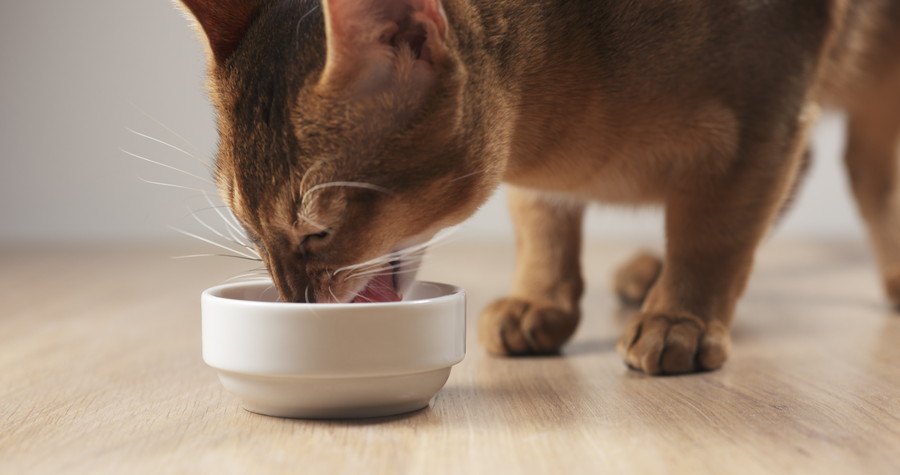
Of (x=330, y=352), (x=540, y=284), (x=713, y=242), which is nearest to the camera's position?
(x=330, y=352)

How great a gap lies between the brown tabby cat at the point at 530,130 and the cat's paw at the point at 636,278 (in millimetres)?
435

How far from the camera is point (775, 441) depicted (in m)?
1.12

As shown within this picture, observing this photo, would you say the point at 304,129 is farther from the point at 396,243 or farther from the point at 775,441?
the point at 775,441

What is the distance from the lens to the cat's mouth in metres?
1.30

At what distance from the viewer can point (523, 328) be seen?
1.66m

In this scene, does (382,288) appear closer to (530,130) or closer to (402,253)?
(402,253)

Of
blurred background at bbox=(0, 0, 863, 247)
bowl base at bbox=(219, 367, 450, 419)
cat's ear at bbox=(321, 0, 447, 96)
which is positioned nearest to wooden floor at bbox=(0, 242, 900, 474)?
bowl base at bbox=(219, 367, 450, 419)

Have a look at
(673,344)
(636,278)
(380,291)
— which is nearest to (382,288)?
(380,291)

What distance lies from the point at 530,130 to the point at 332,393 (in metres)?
0.47

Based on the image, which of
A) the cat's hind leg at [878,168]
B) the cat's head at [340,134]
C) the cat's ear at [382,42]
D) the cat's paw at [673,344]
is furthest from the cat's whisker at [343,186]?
the cat's hind leg at [878,168]

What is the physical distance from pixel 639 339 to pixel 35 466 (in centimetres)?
83

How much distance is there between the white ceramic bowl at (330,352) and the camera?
1142mm

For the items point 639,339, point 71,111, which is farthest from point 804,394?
point 71,111

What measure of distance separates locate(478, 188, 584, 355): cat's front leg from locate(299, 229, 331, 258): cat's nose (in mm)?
497
